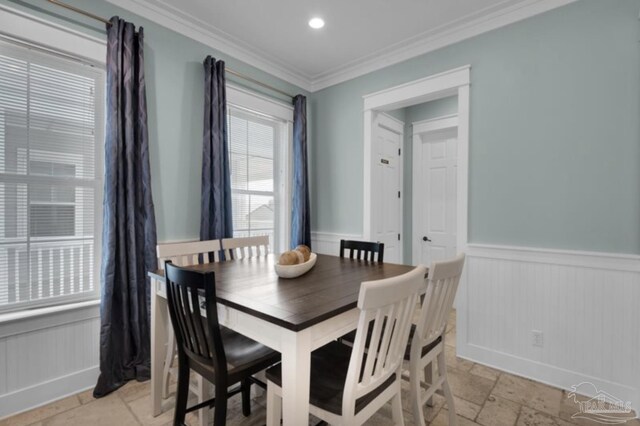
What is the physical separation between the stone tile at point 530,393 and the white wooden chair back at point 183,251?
Result: 2.28 m

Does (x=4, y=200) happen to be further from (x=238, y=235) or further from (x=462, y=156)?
(x=462, y=156)

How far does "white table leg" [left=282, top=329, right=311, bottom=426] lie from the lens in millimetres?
1132

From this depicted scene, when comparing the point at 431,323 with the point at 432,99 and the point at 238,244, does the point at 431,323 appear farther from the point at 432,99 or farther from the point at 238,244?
the point at 432,99

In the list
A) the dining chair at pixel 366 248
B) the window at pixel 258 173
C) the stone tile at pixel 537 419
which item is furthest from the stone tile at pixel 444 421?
the window at pixel 258 173

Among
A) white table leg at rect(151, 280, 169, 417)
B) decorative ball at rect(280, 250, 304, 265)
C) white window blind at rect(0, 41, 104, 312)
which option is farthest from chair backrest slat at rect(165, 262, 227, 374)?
white window blind at rect(0, 41, 104, 312)

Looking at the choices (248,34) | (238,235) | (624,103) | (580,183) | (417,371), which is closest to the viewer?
(417,371)

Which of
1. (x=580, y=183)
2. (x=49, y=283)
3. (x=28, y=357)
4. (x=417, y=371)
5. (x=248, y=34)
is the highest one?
(x=248, y=34)

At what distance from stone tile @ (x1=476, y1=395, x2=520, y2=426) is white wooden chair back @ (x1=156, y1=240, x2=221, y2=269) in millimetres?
2089

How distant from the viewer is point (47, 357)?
81.4 inches

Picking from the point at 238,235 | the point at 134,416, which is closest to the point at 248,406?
the point at 134,416

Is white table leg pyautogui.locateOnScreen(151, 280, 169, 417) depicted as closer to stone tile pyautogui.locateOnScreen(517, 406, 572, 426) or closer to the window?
the window

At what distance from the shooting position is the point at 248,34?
9.58ft

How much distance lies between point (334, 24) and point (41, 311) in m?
3.07

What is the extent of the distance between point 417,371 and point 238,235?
227cm
